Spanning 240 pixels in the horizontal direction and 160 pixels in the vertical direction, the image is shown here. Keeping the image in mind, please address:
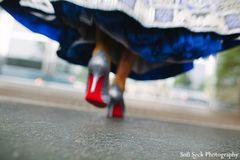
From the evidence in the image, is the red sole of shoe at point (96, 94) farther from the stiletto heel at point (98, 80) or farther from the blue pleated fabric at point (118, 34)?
the blue pleated fabric at point (118, 34)

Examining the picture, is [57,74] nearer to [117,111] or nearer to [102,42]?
[117,111]

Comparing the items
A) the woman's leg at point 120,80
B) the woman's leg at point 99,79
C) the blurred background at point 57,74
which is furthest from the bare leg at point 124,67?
the blurred background at point 57,74

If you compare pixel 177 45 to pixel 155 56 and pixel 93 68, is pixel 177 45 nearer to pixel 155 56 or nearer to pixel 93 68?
pixel 155 56

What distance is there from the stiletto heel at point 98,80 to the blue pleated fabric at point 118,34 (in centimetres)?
9

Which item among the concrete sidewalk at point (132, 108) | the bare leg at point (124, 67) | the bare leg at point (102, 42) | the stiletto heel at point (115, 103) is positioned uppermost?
the bare leg at point (102, 42)

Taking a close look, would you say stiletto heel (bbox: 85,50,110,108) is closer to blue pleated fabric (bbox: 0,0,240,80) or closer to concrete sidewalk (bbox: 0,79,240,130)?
blue pleated fabric (bbox: 0,0,240,80)

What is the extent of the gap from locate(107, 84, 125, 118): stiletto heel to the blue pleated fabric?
0.14 m

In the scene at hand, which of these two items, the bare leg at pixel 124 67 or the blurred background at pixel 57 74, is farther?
the blurred background at pixel 57 74

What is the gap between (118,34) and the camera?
112cm

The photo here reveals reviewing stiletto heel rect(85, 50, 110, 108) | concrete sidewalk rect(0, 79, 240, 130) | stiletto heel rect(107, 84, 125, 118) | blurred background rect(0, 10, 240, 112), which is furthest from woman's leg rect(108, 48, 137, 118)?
blurred background rect(0, 10, 240, 112)

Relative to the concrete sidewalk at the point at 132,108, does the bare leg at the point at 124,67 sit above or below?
above

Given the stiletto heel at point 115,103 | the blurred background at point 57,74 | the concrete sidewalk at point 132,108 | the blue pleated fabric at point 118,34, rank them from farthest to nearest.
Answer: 1. the blurred background at point 57,74
2. the concrete sidewalk at point 132,108
3. the stiletto heel at point 115,103
4. the blue pleated fabric at point 118,34

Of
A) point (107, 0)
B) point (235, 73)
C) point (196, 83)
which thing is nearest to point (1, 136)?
point (107, 0)

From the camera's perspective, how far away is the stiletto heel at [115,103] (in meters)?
1.25
